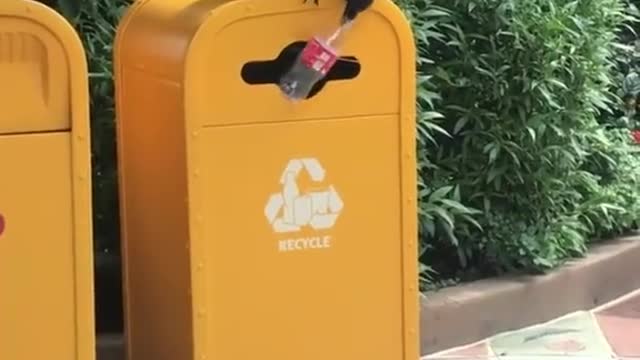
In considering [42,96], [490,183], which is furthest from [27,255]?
[490,183]

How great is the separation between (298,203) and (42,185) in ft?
2.34

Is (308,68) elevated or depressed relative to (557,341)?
elevated

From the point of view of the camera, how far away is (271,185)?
3.53 metres

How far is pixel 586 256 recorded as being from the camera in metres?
5.47

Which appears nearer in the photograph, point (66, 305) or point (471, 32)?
point (66, 305)

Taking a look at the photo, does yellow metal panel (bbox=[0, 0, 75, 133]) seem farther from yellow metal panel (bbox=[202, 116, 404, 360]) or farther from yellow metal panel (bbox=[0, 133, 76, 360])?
yellow metal panel (bbox=[202, 116, 404, 360])

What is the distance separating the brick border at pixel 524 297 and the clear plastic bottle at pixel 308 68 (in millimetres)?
1521

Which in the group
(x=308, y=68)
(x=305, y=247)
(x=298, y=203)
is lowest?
(x=305, y=247)

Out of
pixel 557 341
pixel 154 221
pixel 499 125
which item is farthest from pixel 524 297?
pixel 154 221

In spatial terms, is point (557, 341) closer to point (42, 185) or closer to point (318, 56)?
point (318, 56)

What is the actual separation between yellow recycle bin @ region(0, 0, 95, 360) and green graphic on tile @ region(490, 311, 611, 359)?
6.73ft

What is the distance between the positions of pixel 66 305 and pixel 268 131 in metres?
0.69

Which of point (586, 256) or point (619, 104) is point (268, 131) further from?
point (619, 104)

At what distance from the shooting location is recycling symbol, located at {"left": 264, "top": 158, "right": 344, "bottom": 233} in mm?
3543
